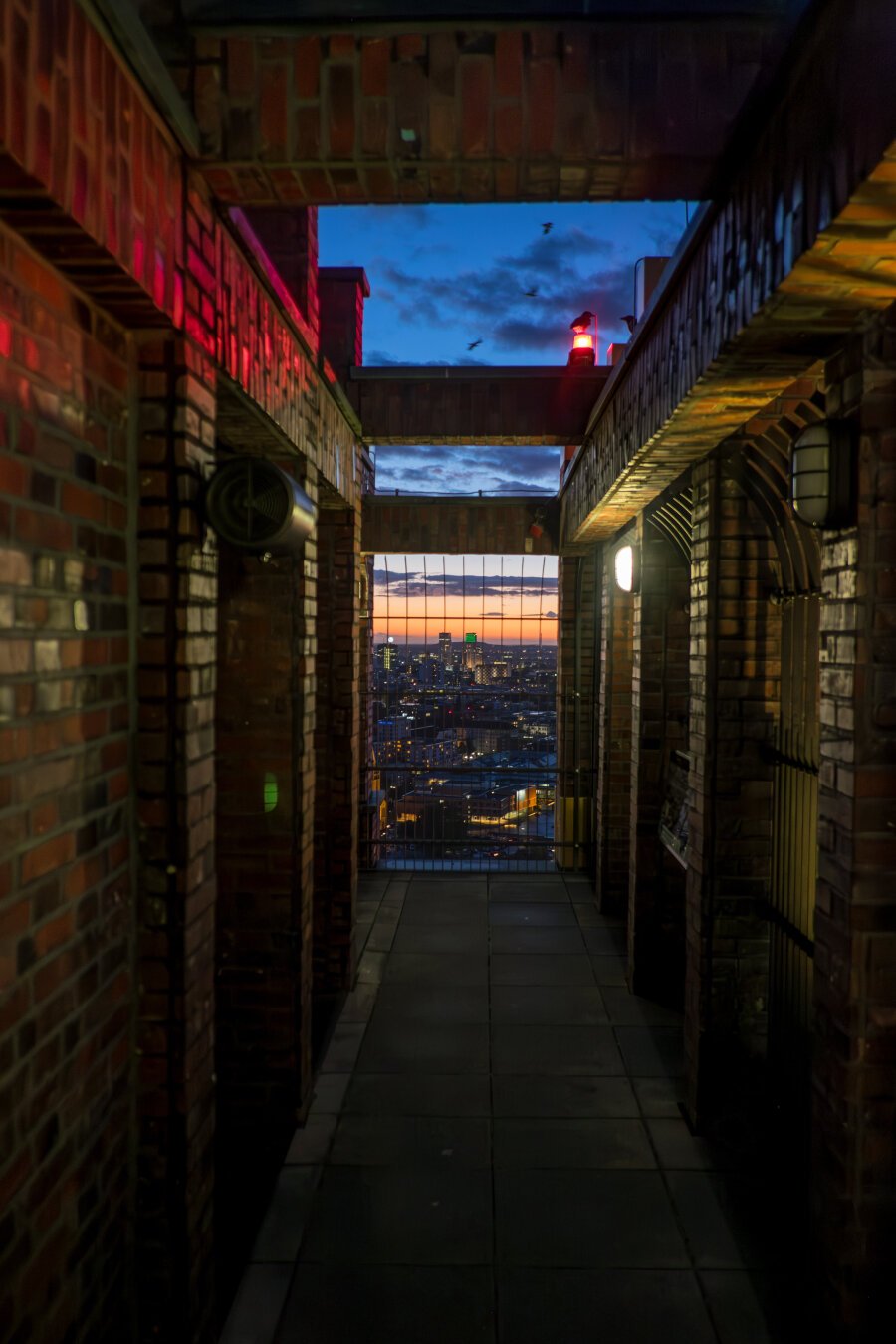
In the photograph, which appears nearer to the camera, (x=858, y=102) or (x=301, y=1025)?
(x=858, y=102)

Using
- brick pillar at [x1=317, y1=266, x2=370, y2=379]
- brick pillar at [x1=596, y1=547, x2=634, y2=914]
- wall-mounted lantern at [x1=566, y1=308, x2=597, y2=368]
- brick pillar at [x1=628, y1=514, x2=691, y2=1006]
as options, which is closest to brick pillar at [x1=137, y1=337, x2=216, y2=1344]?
brick pillar at [x1=628, y1=514, x2=691, y2=1006]

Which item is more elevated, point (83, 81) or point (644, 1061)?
point (83, 81)

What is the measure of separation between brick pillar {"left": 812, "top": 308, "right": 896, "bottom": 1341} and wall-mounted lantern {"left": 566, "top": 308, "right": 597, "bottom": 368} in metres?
4.67

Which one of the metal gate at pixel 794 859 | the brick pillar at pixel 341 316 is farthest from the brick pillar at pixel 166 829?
the brick pillar at pixel 341 316

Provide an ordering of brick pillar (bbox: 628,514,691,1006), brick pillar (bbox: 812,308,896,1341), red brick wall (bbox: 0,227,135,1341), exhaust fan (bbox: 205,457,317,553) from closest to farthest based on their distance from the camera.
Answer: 1. red brick wall (bbox: 0,227,135,1341)
2. brick pillar (bbox: 812,308,896,1341)
3. exhaust fan (bbox: 205,457,317,553)
4. brick pillar (bbox: 628,514,691,1006)

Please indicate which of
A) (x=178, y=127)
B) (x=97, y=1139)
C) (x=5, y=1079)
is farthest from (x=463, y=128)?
(x=97, y=1139)

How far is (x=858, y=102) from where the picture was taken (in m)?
1.78

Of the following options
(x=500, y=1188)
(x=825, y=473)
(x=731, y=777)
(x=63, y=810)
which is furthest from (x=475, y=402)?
(x=500, y=1188)

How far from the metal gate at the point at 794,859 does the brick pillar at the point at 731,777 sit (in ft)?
0.24

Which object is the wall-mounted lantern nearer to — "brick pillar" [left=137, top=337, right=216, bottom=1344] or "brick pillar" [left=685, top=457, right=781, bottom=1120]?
"brick pillar" [left=685, top=457, right=781, bottom=1120]

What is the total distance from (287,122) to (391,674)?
794 cm

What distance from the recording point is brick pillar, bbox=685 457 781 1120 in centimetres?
422

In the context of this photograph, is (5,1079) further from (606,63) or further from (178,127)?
(606,63)

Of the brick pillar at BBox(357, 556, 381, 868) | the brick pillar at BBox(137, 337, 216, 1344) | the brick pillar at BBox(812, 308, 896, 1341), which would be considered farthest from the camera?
the brick pillar at BBox(357, 556, 381, 868)
